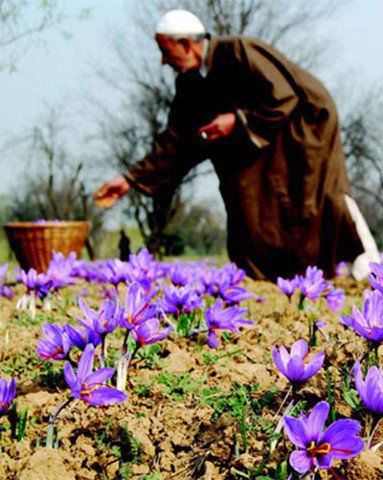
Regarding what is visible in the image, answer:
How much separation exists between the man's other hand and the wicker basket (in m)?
2.48

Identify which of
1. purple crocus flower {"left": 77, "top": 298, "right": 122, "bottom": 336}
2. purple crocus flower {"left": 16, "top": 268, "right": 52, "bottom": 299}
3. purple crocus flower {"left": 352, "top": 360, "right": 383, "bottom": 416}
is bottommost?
purple crocus flower {"left": 16, "top": 268, "right": 52, "bottom": 299}

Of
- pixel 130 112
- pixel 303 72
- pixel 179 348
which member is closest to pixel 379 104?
pixel 130 112

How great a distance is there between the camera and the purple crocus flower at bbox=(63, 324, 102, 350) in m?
1.55

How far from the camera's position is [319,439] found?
1.17 metres

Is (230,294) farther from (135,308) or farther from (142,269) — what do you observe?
(135,308)

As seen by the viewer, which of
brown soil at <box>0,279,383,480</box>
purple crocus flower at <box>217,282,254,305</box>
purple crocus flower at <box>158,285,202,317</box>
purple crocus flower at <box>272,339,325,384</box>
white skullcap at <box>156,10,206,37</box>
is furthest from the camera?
white skullcap at <box>156,10,206,37</box>

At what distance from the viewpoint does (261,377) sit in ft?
6.11

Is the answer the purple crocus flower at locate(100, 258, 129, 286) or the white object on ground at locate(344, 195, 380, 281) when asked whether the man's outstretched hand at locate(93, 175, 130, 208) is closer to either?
the purple crocus flower at locate(100, 258, 129, 286)

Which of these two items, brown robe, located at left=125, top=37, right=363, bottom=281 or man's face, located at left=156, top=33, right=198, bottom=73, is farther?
brown robe, located at left=125, top=37, right=363, bottom=281

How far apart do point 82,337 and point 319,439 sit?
668 millimetres

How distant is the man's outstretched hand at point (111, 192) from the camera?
4.67 m

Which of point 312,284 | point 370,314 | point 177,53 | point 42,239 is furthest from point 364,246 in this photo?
point 370,314

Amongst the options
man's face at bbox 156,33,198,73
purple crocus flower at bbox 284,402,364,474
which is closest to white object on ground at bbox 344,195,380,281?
man's face at bbox 156,33,198,73

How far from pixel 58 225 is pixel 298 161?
2.77m
